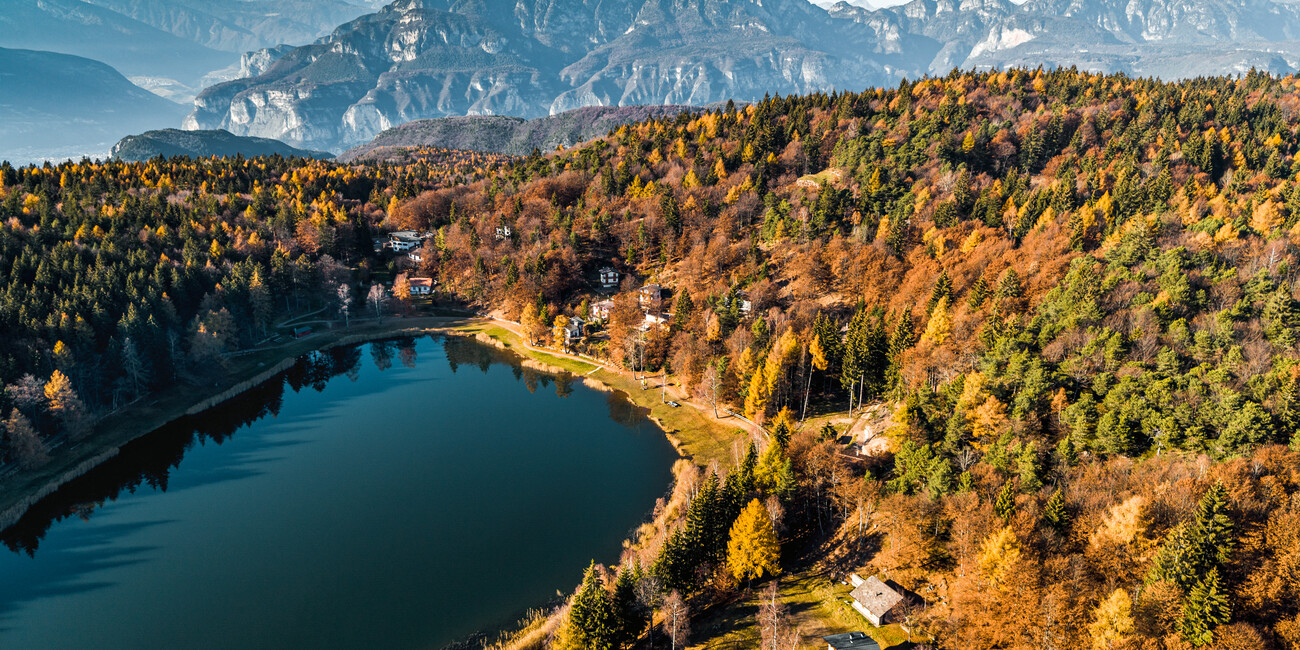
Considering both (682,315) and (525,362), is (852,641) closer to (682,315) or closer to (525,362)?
(682,315)

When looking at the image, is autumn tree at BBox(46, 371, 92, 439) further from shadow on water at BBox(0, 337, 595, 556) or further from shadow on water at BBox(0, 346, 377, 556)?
shadow on water at BBox(0, 337, 595, 556)

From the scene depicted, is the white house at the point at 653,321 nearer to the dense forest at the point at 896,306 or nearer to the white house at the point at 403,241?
the dense forest at the point at 896,306

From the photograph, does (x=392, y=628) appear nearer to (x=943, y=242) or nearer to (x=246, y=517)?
(x=246, y=517)

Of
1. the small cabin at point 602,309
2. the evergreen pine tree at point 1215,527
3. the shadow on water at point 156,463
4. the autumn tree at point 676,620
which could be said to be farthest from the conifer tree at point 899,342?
the shadow on water at point 156,463

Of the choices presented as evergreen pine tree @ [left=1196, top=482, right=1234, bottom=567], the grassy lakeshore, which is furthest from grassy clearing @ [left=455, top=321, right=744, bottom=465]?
evergreen pine tree @ [left=1196, top=482, right=1234, bottom=567]

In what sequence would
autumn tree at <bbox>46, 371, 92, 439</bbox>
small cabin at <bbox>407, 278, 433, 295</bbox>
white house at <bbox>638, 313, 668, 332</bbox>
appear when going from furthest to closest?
small cabin at <bbox>407, 278, 433, 295</bbox> → white house at <bbox>638, 313, 668, 332</bbox> → autumn tree at <bbox>46, 371, 92, 439</bbox>

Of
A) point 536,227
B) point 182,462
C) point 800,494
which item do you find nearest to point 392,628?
point 800,494

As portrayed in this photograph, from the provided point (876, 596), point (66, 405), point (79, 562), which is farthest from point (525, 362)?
point (876, 596)
